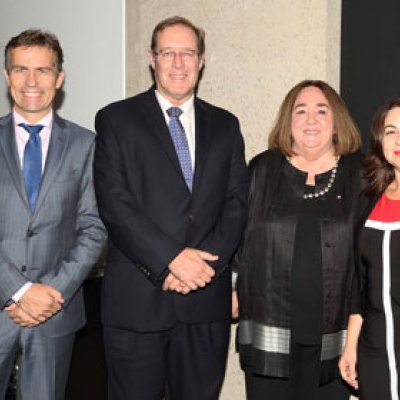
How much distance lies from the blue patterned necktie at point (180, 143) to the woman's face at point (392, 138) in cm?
82

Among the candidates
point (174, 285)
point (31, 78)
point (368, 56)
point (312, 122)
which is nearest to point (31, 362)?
point (174, 285)

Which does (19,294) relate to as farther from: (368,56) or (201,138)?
(368,56)

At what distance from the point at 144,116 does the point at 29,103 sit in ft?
1.60

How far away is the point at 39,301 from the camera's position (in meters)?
2.73

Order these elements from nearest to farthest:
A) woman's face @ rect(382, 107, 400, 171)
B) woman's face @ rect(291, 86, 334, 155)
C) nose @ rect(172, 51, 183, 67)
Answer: woman's face @ rect(382, 107, 400, 171), nose @ rect(172, 51, 183, 67), woman's face @ rect(291, 86, 334, 155)

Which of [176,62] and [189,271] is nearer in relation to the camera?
[189,271]

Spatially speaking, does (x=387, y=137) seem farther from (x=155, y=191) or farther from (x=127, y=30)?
(x=127, y=30)

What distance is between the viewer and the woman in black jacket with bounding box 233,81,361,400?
9.75 feet

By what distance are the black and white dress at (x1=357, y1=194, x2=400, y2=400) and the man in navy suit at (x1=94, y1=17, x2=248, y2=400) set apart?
2.02 ft

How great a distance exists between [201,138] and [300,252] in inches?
25.8

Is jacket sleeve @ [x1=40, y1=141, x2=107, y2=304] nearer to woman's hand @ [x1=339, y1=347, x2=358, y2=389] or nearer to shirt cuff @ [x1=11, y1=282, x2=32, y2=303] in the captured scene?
shirt cuff @ [x1=11, y1=282, x2=32, y2=303]

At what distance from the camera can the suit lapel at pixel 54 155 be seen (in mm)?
2773

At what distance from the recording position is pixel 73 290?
2.85 metres

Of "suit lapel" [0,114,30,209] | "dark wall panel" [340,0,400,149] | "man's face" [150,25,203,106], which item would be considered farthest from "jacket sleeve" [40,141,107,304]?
"dark wall panel" [340,0,400,149]
